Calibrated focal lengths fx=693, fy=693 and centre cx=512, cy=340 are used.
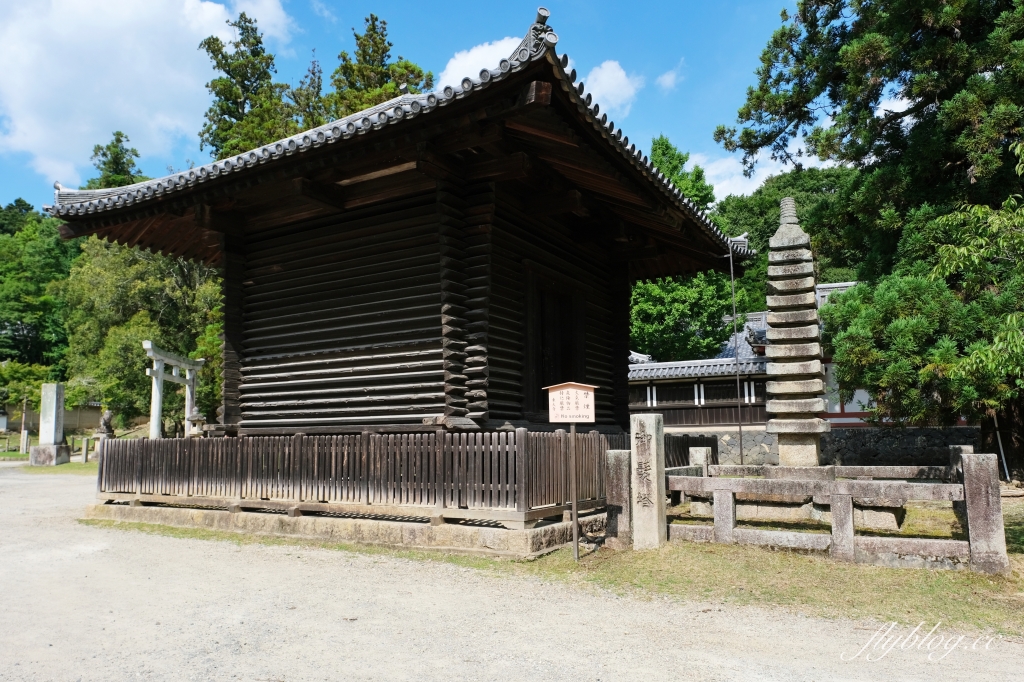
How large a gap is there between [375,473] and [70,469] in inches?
876

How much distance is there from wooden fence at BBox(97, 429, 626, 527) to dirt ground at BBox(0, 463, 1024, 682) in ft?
3.34

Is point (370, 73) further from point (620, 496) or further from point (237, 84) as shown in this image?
point (620, 496)

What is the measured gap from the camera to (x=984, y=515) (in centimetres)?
625

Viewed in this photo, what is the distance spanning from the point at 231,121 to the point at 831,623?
38.4 meters

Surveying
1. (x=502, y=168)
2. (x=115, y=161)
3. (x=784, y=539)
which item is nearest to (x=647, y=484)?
(x=784, y=539)

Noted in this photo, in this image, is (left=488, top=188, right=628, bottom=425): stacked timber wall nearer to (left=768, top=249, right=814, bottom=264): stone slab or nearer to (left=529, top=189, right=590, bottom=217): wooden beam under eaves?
(left=529, top=189, right=590, bottom=217): wooden beam under eaves

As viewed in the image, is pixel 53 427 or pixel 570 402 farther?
pixel 53 427

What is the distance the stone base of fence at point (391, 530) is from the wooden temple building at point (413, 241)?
5.17ft

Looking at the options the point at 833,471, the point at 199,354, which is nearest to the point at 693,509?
the point at 833,471

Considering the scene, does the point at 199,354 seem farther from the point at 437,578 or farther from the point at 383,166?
the point at 437,578

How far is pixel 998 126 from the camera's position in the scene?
13312 mm

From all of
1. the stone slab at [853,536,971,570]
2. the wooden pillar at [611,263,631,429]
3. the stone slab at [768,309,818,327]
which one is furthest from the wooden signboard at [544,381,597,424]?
the wooden pillar at [611,263,631,429]

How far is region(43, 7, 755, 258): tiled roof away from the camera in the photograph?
21.8 ft

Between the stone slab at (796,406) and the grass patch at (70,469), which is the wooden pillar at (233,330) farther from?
the grass patch at (70,469)
